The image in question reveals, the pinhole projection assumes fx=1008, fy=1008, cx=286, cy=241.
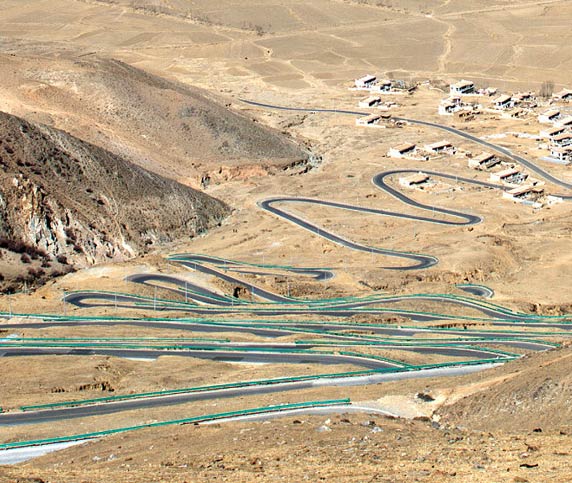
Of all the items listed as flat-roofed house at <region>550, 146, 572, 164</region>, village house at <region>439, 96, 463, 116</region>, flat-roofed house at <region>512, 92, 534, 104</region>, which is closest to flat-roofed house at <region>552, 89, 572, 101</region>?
flat-roofed house at <region>512, 92, 534, 104</region>

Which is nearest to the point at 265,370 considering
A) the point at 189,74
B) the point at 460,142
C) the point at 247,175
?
the point at 247,175

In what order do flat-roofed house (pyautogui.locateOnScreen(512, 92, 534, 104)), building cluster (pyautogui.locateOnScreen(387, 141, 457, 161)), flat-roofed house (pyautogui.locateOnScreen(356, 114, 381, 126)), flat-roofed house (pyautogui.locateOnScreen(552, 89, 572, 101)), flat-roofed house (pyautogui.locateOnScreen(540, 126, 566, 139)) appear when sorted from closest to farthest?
building cluster (pyautogui.locateOnScreen(387, 141, 457, 161))
flat-roofed house (pyautogui.locateOnScreen(540, 126, 566, 139))
flat-roofed house (pyautogui.locateOnScreen(356, 114, 381, 126))
flat-roofed house (pyautogui.locateOnScreen(512, 92, 534, 104))
flat-roofed house (pyautogui.locateOnScreen(552, 89, 572, 101))

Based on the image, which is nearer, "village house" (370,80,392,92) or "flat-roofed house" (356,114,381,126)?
"flat-roofed house" (356,114,381,126)

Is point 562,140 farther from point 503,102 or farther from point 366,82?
point 366,82

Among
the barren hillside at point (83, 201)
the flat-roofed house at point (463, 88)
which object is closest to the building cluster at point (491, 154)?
the flat-roofed house at point (463, 88)

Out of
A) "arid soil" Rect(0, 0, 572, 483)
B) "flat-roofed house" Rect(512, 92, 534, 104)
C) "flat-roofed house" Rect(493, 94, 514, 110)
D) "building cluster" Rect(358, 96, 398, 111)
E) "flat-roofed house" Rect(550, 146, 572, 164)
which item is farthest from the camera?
"flat-roofed house" Rect(512, 92, 534, 104)

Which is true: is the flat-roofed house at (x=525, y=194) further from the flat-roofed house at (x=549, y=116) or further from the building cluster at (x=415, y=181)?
the flat-roofed house at (x=549, y=116)

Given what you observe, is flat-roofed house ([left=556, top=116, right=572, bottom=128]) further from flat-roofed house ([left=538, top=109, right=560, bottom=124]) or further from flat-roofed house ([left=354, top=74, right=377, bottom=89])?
flat-roofed house ([left=354, top=74, right=377, bottom=89])
